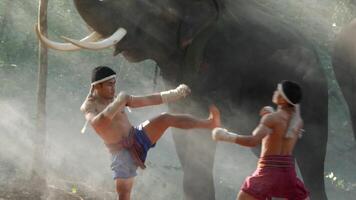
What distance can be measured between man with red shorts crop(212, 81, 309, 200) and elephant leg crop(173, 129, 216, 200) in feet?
6.56

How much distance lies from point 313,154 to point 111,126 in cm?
234

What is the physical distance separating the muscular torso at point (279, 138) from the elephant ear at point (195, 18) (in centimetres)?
201

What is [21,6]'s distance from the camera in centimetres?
1472

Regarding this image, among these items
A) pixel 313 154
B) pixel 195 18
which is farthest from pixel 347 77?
pixel 195 18

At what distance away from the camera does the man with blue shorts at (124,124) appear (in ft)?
19.8

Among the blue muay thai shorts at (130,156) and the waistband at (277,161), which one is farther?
the blue muay thai shorts at (130,156)

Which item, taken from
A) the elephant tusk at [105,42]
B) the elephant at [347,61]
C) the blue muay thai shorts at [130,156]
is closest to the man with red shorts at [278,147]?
the blue muay thai shorts at [130,156]

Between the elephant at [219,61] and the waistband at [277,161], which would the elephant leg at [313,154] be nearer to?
the elephant at [219,61]

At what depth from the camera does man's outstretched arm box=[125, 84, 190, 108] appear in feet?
19.5

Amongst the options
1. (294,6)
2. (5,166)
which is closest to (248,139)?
(5,166)

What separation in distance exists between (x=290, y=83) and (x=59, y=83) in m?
9.08

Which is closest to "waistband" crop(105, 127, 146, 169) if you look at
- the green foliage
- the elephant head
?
the elephant head

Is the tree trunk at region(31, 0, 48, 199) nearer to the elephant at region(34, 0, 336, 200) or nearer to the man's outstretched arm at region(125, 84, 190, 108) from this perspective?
the elephant at region(34, 0, 336, 200)

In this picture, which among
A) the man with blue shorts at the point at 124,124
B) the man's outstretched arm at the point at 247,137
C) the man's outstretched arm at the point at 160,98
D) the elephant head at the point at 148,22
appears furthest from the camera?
the elephant head at the point at 148,22
